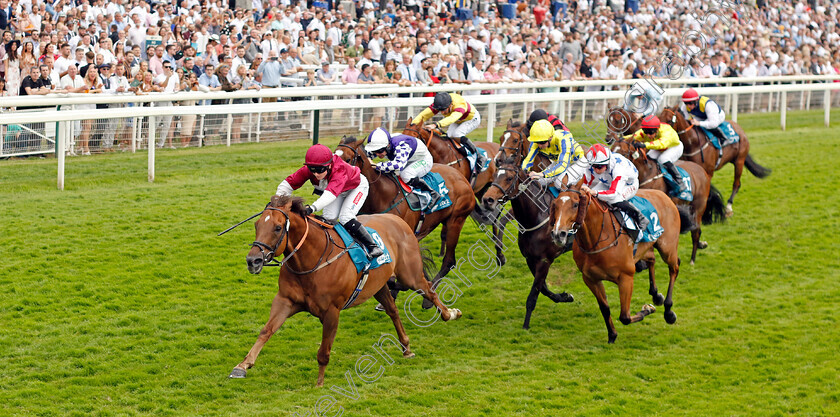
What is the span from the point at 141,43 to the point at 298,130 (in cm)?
319

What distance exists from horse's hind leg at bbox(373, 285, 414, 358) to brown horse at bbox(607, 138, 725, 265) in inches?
117

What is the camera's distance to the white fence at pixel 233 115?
9.51 metres

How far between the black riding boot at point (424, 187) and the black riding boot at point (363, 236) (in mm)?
1608

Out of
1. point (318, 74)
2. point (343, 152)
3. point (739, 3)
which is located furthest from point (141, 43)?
point (739, 3)

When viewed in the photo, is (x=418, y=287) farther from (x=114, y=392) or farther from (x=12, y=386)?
(x=12, y=386)

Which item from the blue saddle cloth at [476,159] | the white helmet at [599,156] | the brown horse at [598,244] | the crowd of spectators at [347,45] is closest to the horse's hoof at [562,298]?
the brown horse at [598,244]

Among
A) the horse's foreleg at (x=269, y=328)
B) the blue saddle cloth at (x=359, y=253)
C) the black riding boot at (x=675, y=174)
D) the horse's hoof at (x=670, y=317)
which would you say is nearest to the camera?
the horse's foreleg at (x=269, y=328)

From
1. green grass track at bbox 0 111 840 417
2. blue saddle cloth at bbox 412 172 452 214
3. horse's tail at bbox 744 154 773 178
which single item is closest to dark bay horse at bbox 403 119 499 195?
green grass track at bbox 0 111 840 417

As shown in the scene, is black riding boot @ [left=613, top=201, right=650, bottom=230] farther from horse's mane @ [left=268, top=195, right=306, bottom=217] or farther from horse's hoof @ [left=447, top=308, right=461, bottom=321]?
horse's mane @ [left=268, top=195, right=306, bottom=217]

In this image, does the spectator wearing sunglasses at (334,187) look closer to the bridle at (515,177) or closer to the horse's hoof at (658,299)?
the bridle at (515,177)

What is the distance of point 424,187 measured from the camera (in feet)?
25.6

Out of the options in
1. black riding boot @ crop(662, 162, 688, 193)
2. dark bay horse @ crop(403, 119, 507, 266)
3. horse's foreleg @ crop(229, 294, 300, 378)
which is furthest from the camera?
black riding boot @ crop(662, 162, 688, 193)

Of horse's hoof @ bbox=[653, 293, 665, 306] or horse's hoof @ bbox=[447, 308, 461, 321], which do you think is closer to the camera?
horse's hoof @ bbox=[447, 308, 461, 321]

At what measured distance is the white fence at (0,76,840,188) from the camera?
9508mm
